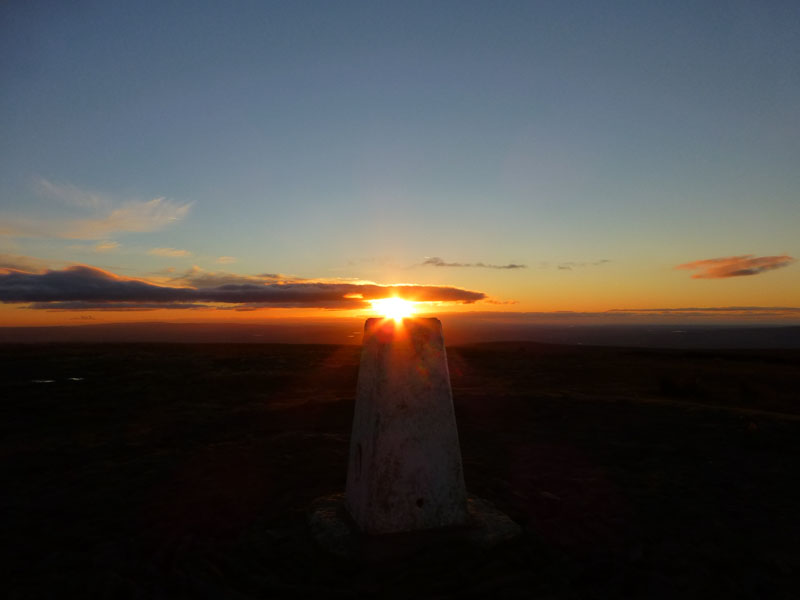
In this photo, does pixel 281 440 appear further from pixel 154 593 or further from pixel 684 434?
pixel 684 434

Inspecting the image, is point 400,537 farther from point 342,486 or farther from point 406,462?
point 342,486

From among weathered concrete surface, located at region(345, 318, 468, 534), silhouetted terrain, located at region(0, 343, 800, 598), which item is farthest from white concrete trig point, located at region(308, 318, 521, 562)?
silhouetted terrain, located at region(0, 343, 800, 598)

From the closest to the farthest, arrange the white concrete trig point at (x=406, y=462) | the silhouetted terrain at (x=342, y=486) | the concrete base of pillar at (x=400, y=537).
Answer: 1. the silhouetted terrain at (x=342, y=486)
2. the concrete base of pillar at (x=400, y=537)
3. the white concrete trig point at (x=406, y=462)

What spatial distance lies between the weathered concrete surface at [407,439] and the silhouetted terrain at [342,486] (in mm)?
431

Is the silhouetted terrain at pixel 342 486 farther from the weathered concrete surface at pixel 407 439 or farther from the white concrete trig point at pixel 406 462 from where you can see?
the weathered concrete surface at pixel 407 439

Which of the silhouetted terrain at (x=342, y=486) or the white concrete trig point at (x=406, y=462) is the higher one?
the white concrete trig point at (x=406, y=462)

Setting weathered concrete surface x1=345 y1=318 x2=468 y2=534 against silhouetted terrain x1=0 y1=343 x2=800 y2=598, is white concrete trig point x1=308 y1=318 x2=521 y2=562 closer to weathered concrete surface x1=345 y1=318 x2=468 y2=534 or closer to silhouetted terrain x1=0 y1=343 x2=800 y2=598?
weathered concrete surface x1=345 y1=318 x2=468 y2=534

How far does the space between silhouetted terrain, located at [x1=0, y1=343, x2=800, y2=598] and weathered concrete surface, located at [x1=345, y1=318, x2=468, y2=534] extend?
0.43 m

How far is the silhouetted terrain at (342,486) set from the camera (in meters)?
3.76

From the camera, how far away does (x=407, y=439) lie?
14.0 feet

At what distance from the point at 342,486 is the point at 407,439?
1.95 meters

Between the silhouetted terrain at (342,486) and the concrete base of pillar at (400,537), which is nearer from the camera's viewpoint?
the silhouetted terrain at (342,486)

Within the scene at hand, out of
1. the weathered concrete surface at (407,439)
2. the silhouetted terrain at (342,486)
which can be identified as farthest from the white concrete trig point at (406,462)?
the silhouetted terrain at (342,486)

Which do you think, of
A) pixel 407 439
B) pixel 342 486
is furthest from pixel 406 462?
pixel 342 486
